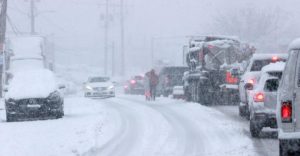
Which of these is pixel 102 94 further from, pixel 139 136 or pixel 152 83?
pixel 139 136

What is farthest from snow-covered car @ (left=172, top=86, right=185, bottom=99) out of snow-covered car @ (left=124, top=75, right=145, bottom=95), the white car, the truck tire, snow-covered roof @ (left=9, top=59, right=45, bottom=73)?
snow-covered car @ (left=124, top=75, right=145, bottom=95)

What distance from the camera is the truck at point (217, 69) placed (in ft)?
95.5

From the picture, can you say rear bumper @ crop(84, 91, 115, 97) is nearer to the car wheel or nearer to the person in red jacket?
the person in red jacket

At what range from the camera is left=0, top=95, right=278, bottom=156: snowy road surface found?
14773mm

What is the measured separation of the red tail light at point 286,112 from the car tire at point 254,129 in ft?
19.6

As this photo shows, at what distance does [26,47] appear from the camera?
39.9 m

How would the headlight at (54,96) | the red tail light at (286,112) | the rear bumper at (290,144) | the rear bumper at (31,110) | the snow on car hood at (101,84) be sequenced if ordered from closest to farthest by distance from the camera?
the rear bumper at (290,144) → the red tail light at (286,112) → the rear bumper at (31,110) → the headlight at (54,96) → the snow on car hood at (101,84)

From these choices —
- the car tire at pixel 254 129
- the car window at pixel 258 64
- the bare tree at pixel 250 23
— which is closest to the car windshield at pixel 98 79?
the car window at pixel 258 64

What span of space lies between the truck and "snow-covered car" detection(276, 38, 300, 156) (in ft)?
57.4

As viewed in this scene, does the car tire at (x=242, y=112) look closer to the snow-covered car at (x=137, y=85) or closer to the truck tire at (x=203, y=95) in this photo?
Answer: the truck tire at (x=203, y=95)

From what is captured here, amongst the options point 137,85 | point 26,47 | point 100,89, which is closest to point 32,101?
point 26,47

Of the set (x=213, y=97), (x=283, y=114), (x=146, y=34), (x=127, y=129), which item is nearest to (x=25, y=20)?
(x=146, y=34)

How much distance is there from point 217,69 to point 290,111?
1931 cm

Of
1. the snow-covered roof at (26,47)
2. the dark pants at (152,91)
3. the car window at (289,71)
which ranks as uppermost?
the snow-covered roof at (26,47)
